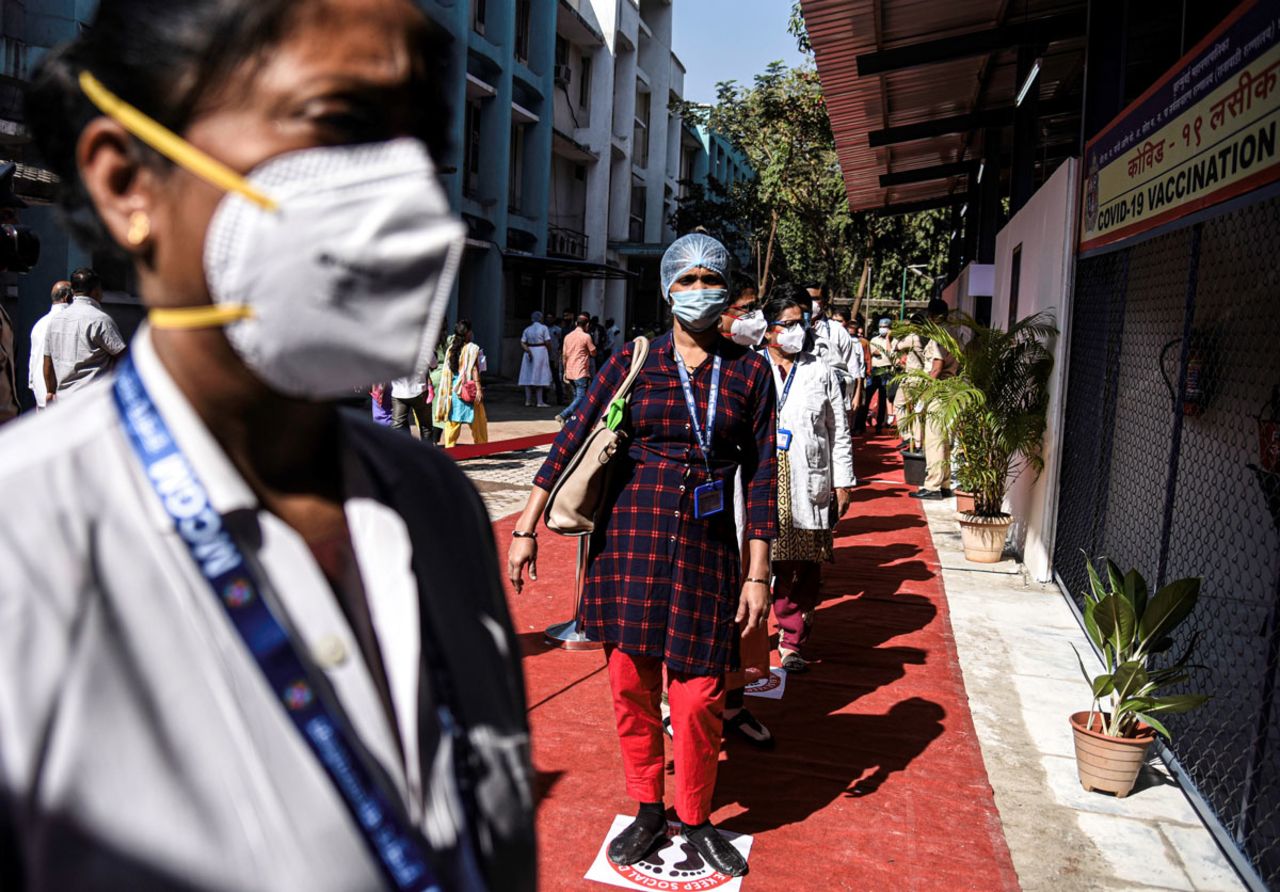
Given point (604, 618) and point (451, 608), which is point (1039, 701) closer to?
point (604, 618)

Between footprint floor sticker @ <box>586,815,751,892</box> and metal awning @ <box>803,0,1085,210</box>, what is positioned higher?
metal awning @ <box>803,0,1085,210</box>

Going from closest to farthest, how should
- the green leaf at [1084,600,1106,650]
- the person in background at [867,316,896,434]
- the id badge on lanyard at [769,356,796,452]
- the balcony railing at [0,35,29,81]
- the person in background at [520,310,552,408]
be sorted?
1. the green leaf at [1084,600,1106,650]
2. the id badge on lanyard at [769,356,796,452]
3. the balcony railing at [0,35,29,81]
4. the person in background at [867,316,896,434]
5. the person in background at [520,310,552,408]

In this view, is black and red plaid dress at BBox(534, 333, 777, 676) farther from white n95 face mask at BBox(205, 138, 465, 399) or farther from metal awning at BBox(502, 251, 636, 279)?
metal awning at BBox(502, 251, 636, 279)

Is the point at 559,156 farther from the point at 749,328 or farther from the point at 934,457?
the point at 749,328

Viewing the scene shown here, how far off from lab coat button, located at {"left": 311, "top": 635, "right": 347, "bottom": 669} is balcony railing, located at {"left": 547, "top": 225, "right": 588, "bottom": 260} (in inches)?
1070

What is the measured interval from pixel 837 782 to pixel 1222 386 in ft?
13.2

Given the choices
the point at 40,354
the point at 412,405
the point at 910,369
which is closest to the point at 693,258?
the point at 40,354

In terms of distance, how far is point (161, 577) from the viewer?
85 centimetres

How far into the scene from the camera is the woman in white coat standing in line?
523 cm

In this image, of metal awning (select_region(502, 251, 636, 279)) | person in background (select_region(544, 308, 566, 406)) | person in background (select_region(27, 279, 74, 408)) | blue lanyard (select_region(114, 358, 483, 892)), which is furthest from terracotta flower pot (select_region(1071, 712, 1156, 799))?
metal awning (select_region(502, 251, 636, 279))

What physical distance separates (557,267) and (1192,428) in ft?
64.5

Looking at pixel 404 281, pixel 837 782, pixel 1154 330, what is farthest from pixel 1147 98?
pixel 404 281

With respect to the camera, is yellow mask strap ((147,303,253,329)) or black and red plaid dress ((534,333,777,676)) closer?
yellow mask strap ((147,303,253,329))

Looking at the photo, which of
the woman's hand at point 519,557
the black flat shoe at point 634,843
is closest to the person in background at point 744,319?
the woman's hand at point 519,557
